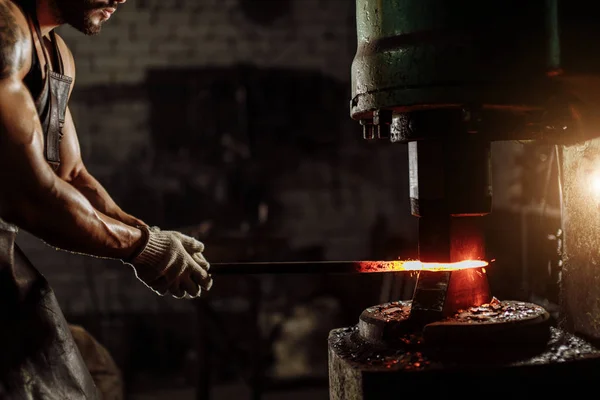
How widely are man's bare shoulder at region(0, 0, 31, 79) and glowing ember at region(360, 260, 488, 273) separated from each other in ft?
4.36

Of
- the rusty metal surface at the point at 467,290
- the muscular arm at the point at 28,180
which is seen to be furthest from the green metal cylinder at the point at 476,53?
the muscular arm at the point at 28,180

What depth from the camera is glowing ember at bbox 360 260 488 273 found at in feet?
7.04

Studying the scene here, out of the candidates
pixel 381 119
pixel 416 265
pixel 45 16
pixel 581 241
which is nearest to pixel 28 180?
pixel 45 16

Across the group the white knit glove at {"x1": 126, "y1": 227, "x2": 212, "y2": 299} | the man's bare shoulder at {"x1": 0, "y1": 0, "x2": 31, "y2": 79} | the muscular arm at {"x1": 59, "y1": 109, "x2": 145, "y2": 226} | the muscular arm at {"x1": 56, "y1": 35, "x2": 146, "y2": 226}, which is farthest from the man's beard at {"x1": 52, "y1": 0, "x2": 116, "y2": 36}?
the white knit glove at {"x1": 126, "y1": 227, "x2": 212, "y2": 299}

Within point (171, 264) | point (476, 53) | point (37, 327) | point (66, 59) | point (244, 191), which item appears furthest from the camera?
point (244, 191)

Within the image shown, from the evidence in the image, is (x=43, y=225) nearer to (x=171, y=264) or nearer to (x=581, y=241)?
(x=171, y=264)

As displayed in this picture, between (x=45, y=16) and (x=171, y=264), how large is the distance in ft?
3.33

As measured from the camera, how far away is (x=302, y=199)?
650 centimetres

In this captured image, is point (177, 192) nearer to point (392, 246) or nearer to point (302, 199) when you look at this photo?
point (302, 199)

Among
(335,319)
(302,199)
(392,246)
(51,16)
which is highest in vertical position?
(51,16)

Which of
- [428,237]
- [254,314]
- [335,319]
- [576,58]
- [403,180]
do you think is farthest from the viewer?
[403,180]

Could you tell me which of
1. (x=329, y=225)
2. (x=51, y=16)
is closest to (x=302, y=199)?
(x=329, y=225)

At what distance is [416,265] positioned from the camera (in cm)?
222

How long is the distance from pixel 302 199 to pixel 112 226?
436cm
